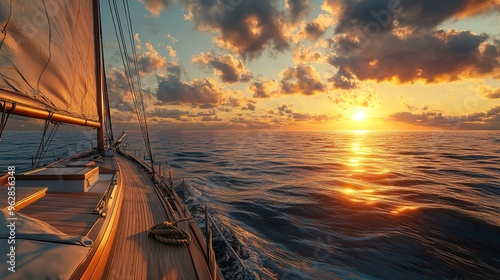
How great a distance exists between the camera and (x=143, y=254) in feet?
14.9

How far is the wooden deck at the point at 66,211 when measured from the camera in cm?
398

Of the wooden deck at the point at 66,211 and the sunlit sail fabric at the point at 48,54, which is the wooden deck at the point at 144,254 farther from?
the sunlit sail fabric at the point at 48,54

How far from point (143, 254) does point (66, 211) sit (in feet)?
5.60

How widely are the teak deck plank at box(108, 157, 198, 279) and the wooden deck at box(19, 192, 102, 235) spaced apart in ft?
2.61

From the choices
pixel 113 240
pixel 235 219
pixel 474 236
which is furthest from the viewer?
pixel 235 219

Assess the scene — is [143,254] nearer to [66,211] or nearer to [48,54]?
[66,211]

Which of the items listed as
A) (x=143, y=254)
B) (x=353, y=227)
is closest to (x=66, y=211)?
(x=143, y=254)

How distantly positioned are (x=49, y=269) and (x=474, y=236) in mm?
14824

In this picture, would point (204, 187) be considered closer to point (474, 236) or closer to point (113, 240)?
point (113, 240)

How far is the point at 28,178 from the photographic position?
6219mm

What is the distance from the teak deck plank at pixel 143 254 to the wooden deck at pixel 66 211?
0.80m

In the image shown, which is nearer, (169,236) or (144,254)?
(144,254)

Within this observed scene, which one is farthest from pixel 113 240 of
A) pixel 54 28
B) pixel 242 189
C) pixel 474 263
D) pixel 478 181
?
pixel 478 181

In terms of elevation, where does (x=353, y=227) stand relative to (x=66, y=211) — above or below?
below
